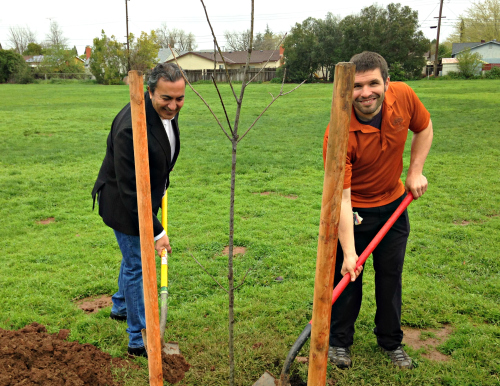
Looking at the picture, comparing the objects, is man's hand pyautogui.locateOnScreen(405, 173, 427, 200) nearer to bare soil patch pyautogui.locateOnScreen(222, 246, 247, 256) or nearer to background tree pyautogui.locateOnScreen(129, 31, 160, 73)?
bare soil patch pyautogui.locateOnScreen(222, 246, 247, 256)

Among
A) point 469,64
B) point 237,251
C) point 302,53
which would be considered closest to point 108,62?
point 302,53

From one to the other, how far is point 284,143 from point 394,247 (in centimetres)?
905

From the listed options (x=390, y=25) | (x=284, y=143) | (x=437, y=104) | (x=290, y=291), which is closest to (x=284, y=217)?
(x=290, y=291)

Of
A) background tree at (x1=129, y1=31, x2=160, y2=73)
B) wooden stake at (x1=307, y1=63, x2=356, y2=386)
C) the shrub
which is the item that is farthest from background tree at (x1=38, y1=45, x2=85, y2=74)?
wooden stake at (x1=307, y1=63, x2=356, y2=386)

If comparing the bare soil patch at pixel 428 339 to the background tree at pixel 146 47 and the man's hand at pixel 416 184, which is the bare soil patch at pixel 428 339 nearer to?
the man's hand at pixel 416 184

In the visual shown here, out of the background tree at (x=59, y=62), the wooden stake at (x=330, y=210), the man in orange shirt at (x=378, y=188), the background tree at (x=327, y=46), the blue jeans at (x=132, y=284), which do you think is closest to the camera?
the wooden stake at (x=330, y=210)

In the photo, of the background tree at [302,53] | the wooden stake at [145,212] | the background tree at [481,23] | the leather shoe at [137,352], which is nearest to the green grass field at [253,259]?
the leather shoe at [137,352]

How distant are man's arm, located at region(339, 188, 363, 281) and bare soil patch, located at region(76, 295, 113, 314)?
8.37 feet

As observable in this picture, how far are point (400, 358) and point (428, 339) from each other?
50 centimetres

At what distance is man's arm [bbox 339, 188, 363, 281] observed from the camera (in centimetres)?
252

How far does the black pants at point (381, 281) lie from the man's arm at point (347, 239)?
39cm

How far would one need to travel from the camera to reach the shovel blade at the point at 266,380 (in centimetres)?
284

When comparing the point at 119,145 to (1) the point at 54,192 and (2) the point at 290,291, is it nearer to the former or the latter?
(2) the point at 290,291

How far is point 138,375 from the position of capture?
3.07 metres
